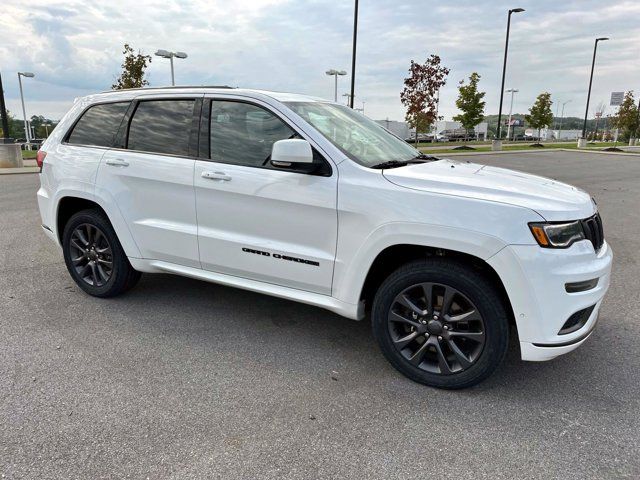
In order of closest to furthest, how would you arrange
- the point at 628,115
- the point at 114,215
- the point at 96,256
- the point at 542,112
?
the point at 114,215, the point at 96,256, the point at 628,115, the point at 542,112

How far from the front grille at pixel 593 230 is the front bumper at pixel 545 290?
92 mm

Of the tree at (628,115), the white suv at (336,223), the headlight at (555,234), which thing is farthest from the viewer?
the tree at (628,115)

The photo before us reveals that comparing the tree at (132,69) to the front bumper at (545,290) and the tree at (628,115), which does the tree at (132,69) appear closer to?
the front bumper at (545,290)

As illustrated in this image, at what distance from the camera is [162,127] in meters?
4.02

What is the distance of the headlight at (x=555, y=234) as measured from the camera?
8.81 ft

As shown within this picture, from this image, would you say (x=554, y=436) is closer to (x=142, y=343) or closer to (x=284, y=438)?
(x=284, y=438)

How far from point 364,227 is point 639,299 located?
325 cm

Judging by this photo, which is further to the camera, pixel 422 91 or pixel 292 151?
pixel 422 91

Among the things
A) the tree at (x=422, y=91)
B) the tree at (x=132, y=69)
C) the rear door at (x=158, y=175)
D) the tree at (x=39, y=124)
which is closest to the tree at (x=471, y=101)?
the tree at (x=422, y=91)

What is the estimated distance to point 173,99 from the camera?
402cm

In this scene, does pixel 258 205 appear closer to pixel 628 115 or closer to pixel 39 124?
pixel 628 115

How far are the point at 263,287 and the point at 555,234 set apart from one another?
1979 millimetres

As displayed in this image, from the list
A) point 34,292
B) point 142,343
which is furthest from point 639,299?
point 34,292

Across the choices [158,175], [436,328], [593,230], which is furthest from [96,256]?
[593,230]
